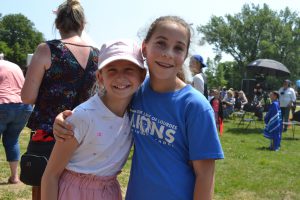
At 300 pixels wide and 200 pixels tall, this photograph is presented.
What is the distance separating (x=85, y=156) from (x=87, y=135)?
0.11 metres

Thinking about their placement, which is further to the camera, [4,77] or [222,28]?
[222,28]

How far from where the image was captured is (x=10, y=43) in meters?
65.1

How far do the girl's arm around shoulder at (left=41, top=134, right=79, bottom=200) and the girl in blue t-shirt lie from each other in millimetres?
58

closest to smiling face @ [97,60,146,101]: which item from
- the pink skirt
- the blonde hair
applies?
the pink skirt

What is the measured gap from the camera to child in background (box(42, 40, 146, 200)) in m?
1.79

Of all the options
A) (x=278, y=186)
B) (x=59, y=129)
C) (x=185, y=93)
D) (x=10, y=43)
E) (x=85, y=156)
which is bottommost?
(x=278, y=186)

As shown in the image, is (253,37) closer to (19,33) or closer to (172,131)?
(19,33)

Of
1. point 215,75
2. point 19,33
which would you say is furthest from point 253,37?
point 19,33

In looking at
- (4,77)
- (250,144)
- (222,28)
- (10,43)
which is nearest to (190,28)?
(4,77)

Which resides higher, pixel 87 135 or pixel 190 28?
pixel 190 28

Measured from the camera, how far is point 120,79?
1799 mm

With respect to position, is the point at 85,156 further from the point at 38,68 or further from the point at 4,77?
the point at 4,77

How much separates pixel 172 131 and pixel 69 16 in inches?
47.3

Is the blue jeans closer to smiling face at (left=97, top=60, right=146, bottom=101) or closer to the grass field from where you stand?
the grass field
